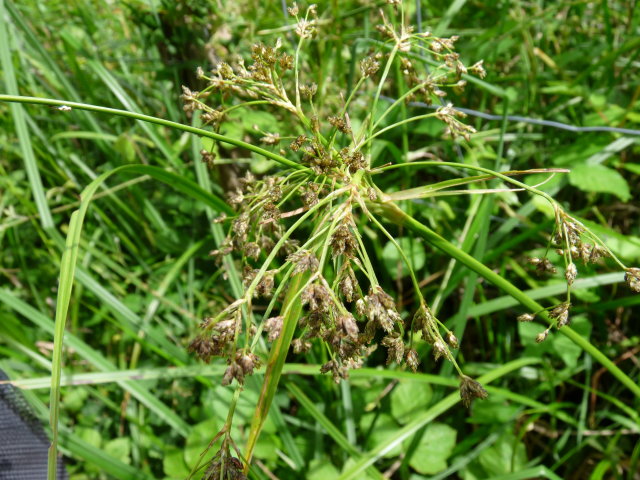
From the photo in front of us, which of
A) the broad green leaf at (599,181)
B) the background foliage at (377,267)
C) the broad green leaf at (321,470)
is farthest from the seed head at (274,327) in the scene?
the broad green leaf at (599,181)

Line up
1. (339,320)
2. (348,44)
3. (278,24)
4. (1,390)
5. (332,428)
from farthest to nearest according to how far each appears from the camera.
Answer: (348,44)
(278,24)
(332,428)
(1,390)
(339,320)

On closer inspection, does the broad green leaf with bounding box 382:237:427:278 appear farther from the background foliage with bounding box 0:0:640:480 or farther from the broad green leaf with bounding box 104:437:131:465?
the broad green leaf with bounding box 104:437:131:465

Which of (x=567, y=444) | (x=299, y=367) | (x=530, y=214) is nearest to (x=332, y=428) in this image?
(x=299, y=367)

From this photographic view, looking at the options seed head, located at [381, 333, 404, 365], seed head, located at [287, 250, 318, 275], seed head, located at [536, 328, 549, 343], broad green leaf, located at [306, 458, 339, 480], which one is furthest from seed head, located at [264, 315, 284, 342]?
broad green leaf, located at [306, 458, 339, 480]

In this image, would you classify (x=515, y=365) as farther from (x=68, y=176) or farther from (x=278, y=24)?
(x=68, y=176)

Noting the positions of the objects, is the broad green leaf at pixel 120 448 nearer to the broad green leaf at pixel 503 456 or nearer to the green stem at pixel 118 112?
the broad green leaf at pixel 503 456

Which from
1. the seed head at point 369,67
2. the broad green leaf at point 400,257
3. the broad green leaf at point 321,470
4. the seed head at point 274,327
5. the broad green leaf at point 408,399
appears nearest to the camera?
the seed head at point 274,327

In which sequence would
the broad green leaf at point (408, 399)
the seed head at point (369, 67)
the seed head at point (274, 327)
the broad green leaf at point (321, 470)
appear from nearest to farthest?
the seed head at point (274, 327) → the seed head at point (369, 67) → the broad green leaf at point (321, 470) → the broad green leaf at point (408, 399)

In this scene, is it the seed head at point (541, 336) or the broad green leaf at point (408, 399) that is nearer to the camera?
the seed head at point (541, 336)

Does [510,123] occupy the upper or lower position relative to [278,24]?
lower
